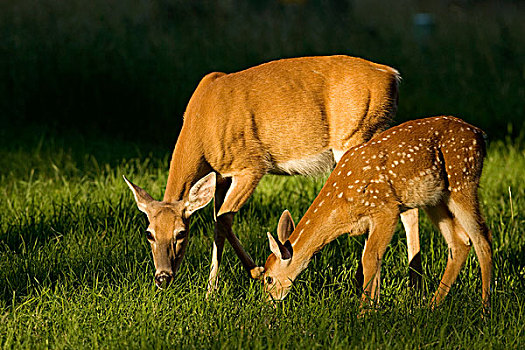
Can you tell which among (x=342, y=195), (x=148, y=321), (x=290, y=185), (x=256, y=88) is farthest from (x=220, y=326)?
(x=290, y=185)

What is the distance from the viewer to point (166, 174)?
25.6 feet

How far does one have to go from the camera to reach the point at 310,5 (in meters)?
14.2

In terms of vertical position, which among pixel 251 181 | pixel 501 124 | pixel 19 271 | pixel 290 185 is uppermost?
pixel 251 181

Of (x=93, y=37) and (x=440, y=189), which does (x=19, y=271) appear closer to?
(x=440, y=189)

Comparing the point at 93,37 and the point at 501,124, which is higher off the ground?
the point at 93,37

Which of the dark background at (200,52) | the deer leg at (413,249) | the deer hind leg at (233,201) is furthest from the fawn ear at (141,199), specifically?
the dark background at (200,52)

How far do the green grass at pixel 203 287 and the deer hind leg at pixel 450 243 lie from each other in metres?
0.09

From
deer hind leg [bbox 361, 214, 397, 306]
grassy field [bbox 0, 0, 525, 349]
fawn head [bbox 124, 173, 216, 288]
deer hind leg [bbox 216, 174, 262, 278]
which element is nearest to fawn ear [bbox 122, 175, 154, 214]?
fawn head [bbox 124, 173, 216, 288]

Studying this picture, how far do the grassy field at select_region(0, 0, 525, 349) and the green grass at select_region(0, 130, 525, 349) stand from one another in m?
0.02

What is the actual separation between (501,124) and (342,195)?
22.9 ft

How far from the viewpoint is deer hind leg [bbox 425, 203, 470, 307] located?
4.83m

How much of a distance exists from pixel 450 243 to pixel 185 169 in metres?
1.87

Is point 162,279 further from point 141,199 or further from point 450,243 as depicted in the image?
point 450,243

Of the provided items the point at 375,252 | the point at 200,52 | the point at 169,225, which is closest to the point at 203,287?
the point at 169,225
